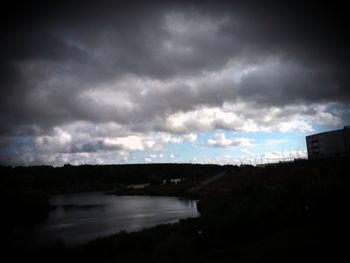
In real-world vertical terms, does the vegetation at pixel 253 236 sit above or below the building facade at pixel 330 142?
below

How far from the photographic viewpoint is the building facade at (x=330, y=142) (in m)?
87.6

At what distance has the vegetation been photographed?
1369 centimetres

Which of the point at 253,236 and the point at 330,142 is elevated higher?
the point at 330,142

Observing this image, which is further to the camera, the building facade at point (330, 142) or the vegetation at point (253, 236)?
the building facade at point (330, 142)

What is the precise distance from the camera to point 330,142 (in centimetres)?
9612

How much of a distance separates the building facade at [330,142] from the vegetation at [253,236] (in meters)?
60.3

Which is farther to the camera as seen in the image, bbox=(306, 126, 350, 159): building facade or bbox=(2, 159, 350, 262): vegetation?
bbox=(306, 126, 350, 159): building facade

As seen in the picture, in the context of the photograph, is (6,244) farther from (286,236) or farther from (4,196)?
(4,196)

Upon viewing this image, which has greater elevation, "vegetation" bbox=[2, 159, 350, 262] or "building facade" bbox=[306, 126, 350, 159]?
"building facade" bbox=[306, 126, 350, 159]

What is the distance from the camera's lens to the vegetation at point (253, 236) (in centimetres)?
1369

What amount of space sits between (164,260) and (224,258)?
2.81 m

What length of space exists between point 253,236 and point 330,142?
8917 centimetres

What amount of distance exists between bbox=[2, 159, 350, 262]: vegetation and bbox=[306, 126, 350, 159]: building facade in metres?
60.3

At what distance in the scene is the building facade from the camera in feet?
287
